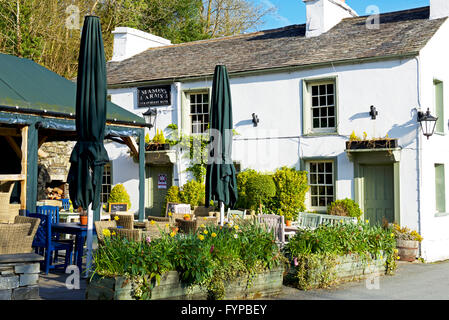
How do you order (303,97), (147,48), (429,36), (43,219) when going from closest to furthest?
(43,219)
(429,36)
(303,97)
(147,48)

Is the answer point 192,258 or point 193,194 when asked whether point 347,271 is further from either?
point 193,194

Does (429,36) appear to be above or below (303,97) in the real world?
above

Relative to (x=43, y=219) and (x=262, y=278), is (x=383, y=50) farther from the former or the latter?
(x=43, y=219)

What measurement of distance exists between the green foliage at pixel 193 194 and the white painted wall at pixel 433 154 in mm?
6584

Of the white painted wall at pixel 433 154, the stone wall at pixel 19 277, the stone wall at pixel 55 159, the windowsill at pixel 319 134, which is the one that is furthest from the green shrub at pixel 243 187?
the stone wall at pixel 19 277

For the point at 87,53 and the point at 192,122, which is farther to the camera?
the point at 192,122

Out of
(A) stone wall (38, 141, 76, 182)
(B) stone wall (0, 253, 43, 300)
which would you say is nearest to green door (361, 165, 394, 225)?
(B) stone wall (0, 253, 43, 300)

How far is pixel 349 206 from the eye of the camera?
14.9 metres

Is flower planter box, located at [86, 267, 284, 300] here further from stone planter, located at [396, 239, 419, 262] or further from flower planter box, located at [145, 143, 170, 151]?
flower planter box, located at [145, 143, 170, 151]

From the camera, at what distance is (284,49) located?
17.7m

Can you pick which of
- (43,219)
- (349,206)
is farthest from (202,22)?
(43,219)

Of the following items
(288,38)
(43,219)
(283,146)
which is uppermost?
(288,38)

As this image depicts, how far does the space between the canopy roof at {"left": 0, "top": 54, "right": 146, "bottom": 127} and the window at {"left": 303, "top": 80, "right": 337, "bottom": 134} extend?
523 cm

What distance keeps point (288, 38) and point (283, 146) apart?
414 cm
